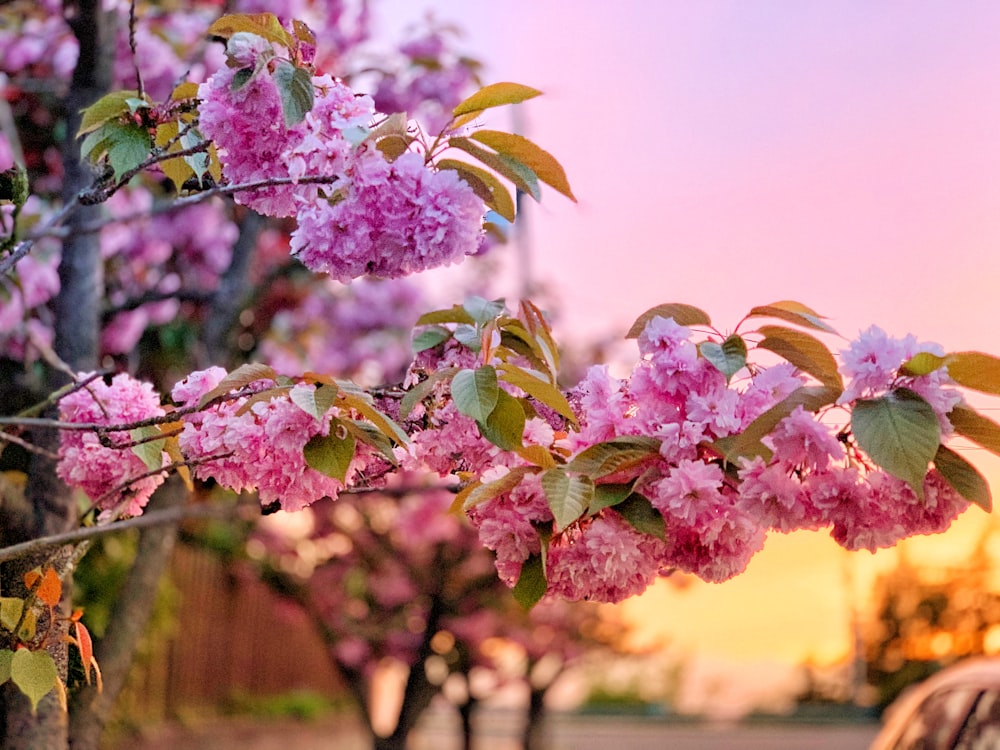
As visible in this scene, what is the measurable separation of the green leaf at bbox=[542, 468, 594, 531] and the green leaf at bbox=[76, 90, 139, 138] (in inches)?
39.2

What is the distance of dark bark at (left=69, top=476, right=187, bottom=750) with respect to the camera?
298 centimetres

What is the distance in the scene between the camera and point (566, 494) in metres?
1.41

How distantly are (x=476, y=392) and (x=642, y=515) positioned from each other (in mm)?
286

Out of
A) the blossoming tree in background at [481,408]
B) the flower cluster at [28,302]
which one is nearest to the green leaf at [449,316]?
the blossoming tree in background at [481,408]

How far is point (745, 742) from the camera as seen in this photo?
14.4m

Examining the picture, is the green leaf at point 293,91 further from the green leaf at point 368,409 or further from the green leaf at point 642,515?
the green leaf at point 642,515

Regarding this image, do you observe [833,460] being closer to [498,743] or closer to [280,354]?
[280,354]

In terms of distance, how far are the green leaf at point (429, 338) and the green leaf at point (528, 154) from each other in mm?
373

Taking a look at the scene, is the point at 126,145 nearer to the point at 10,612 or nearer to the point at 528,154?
Answer: the point at 528,154

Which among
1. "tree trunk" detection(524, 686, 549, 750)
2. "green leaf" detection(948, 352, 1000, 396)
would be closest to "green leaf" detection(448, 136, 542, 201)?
"green leaf" detection(948, 352, 1000, 396)

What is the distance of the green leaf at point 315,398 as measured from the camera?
1459 millimetres

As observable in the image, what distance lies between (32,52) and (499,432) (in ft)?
16.1

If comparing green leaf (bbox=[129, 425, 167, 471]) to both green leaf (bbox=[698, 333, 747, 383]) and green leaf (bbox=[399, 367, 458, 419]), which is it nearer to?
green leaf (bbox=[399, 367, 458, 419])

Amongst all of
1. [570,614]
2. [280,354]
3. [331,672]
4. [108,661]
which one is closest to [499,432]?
[108,661]
